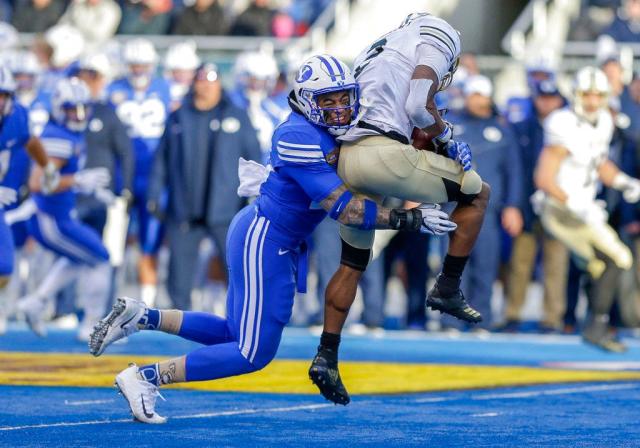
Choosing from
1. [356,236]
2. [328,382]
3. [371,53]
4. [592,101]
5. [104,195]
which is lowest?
[328,382]

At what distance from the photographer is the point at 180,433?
6805 millimetres

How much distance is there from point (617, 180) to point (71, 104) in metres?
4.04

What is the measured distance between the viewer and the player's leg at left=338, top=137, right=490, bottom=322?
6973 millimetres

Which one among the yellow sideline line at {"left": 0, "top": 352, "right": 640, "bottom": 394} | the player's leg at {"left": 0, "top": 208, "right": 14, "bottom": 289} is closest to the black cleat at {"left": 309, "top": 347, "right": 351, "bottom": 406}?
the yellow sideline line at {"left": 0, "top": 352, "right": 640, "bottom": 394}

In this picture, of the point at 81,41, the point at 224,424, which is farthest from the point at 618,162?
the point at 224,424

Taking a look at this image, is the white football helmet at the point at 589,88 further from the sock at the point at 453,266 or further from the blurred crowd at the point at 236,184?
the sock at the point at 453,266

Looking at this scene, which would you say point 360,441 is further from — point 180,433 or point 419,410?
point 419,410

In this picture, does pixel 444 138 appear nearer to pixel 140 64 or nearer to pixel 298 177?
pixel 298 177

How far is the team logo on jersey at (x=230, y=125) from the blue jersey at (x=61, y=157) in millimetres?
1574

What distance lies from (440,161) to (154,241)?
666 cm

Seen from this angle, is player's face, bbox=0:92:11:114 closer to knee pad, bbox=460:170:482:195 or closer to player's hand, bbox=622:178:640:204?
knee pad, bbox=460:170:482:195

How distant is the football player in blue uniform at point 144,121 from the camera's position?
13281 millimetres

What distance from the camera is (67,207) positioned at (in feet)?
38.2

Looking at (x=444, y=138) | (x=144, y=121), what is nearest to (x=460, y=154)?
(x=444, y=138)
